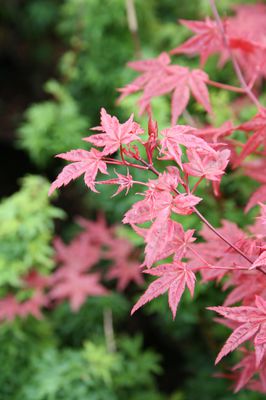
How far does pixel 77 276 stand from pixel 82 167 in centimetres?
106

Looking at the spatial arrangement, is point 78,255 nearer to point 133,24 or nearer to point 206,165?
point 133,24

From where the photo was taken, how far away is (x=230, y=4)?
2.24m

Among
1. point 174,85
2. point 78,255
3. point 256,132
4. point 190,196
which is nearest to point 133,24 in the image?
point 174,85

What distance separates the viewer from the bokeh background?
1.79 meters

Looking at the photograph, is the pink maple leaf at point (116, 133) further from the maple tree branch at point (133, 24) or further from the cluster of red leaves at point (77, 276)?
the maple tree branch at point (133, 24)

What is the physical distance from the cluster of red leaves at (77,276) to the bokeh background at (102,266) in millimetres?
46

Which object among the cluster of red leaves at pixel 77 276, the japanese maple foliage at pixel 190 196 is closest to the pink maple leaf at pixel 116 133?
the japanese maple foliage at pixel 190 196

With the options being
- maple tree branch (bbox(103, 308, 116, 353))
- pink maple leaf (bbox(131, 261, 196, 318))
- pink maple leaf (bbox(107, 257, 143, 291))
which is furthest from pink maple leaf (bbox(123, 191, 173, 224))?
maple tree branch (bbox(103, 308, 116, 353))

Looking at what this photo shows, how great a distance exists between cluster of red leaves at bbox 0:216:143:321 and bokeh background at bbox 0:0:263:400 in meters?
0.05

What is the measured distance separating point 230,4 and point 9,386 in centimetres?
188

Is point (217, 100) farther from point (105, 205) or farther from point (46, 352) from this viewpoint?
point (46, 352)

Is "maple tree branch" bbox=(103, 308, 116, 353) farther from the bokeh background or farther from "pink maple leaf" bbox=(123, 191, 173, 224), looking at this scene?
"pink maple leaf" bbox=(123, 191, 173, 224)

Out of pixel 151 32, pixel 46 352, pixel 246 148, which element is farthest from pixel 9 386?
pixel 151 32

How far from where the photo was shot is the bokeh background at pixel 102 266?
5.87 feet
